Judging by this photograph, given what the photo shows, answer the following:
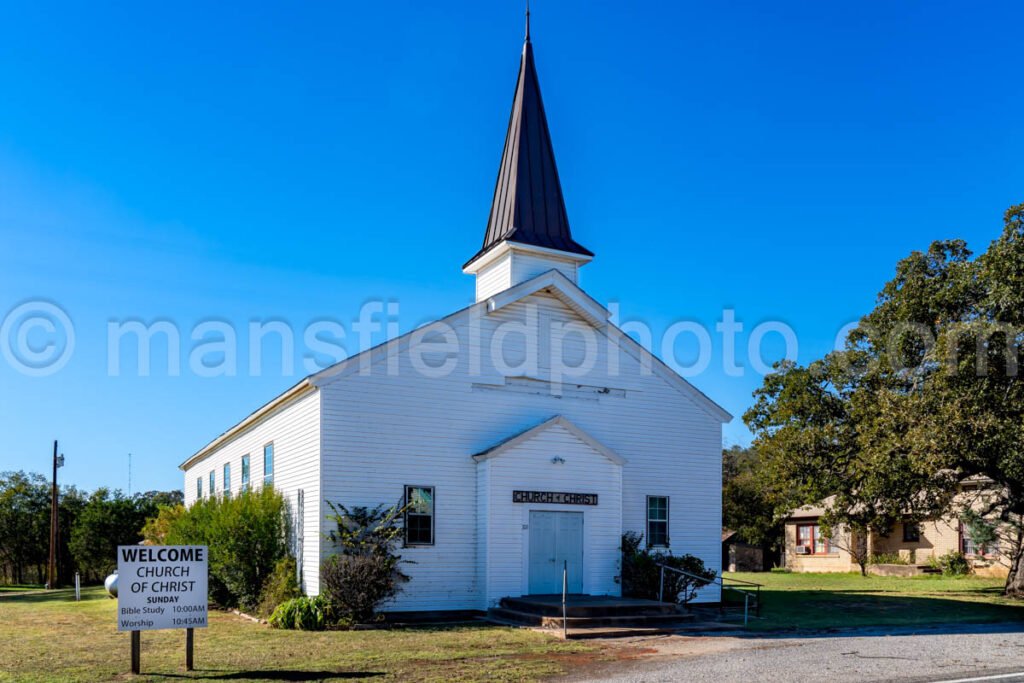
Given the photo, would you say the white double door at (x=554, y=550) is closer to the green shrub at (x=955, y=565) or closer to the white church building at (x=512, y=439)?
the white church building at (x=512, y=439)

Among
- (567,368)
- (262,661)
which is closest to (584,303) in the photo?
(567,368)

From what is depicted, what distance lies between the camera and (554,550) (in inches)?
914

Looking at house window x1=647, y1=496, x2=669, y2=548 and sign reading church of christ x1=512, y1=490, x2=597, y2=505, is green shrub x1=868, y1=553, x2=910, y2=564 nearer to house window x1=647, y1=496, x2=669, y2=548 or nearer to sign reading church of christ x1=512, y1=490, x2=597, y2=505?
house window x1=647, y1=496, x2=669, y2=548

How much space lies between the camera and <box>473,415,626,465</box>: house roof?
2280 cm

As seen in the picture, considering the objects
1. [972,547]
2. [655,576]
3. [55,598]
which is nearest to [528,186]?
[655,576]

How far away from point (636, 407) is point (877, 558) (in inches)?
991

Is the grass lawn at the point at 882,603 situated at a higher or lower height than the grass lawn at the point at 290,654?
lower

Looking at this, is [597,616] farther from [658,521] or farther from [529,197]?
[529,197]

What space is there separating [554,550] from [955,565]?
25272 millimetres

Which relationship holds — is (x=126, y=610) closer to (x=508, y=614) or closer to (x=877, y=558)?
(x=508, y=614)

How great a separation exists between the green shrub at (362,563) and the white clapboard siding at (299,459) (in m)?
0.67

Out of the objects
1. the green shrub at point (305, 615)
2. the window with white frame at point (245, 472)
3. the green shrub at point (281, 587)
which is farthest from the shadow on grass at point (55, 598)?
the green shrub at point (305, 615)

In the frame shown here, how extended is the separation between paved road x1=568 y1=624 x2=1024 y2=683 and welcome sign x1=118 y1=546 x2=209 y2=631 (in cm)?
583

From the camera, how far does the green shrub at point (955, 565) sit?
4022cm
